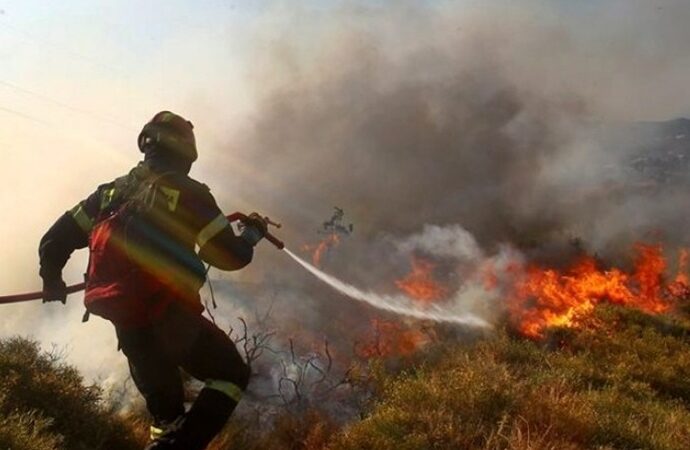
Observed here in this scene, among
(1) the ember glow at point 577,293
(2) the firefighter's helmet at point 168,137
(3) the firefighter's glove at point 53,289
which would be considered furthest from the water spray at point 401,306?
(2) the firefighter's helmet at point 168,137

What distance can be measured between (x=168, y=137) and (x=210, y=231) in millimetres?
611

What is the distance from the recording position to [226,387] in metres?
3.04

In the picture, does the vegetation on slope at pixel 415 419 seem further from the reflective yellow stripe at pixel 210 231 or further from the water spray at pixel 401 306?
the water spray at pixel 401 306

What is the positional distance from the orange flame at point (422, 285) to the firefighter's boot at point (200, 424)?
1143cm

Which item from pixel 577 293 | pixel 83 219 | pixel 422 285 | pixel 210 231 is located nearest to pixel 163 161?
pixel 210 231

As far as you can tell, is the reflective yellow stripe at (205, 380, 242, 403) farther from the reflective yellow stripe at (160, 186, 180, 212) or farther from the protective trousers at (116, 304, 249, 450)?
the reflective yellow stripe at (160, 186, 180, 212)

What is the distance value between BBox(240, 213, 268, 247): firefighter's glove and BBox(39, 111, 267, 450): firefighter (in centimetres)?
13

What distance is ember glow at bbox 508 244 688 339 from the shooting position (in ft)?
39.9

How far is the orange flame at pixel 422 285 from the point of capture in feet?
47.9

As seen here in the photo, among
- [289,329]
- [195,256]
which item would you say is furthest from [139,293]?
[289,329]

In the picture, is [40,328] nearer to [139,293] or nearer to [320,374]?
[320,374]

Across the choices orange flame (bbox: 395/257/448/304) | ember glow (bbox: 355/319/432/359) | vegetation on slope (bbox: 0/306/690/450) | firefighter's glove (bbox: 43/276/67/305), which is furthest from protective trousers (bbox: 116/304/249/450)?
orange flame (bbox: 395/257/448/304)

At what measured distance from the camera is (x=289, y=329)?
10656 millimetres

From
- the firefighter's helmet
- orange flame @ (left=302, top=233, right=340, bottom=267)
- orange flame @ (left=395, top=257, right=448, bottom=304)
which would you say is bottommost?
the firefighter's helmet
